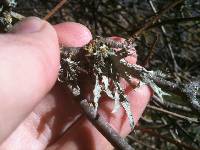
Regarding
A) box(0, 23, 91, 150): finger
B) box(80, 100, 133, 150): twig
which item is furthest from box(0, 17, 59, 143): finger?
box(0, 23, 91, 150): finger

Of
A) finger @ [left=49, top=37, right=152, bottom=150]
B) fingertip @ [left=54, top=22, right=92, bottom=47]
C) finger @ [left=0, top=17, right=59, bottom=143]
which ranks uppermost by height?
finger @ [left=0, top=17, right=59, bottom=143]

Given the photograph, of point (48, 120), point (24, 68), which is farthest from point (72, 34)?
point (24, 68)

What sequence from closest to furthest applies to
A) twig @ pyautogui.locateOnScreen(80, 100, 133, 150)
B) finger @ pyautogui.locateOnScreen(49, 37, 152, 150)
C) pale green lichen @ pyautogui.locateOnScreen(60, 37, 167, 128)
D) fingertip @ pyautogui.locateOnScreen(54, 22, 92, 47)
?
1. twig @ pyautogui.locateOnScreen(80, 100, 133, 150)
2. pale green lichen @ pyautogui.locateOnScreen(60, 37, 167, 128)
3. finger @ pyautogui.locateOnScreen(49, 37, 152, 150)
4. fingertip @ pyautogui.locateOnScreen(54, 22, 92, 47)

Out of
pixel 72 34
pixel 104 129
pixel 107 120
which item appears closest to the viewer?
pixel 104 129

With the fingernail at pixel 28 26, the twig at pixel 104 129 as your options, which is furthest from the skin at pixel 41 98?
the twig at pixel 104 129

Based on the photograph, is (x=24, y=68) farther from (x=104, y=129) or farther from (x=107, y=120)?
(x=107, y=120)

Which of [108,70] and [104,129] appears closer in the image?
[104,129]

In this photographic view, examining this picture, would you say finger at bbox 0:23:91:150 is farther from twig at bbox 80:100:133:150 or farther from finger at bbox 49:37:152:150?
twig at bbox 80:100:133:150

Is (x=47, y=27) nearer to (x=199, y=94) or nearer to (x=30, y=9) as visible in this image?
(x=199, y=94)
